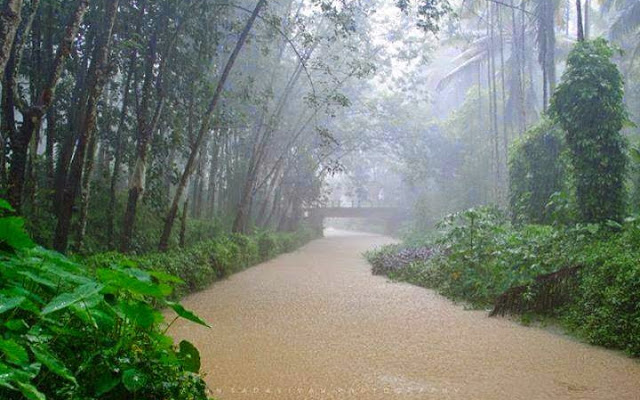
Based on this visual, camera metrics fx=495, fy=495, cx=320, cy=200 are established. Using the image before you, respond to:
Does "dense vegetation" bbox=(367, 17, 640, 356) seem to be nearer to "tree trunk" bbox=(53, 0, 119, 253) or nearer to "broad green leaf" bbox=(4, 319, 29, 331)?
"broad green leaf" bbox=(4, 319, 29, 331)

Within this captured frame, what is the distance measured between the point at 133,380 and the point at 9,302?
17.0 inches

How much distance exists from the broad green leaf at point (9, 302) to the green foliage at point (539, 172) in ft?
28.7

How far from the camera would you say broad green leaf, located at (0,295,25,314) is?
4.72 feet

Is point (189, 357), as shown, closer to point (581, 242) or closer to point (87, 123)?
point (87, 123)

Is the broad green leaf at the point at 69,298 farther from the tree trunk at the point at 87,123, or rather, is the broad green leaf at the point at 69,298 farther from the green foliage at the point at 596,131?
the green foliage at the point at 596,131

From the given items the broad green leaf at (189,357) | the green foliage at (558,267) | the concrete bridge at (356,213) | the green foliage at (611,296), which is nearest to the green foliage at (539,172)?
the green foliage at (558,267)

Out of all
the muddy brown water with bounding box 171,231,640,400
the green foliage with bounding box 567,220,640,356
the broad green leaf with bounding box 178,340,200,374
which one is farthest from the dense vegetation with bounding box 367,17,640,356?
the broad green leaf with bounding box 178,340,200,374

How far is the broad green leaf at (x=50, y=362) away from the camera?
138cm

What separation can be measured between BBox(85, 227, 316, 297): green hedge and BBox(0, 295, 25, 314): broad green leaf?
2057mm

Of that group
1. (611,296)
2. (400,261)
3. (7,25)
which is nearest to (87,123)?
(7,25)

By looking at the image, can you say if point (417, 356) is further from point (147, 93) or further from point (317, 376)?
point (147, 93)

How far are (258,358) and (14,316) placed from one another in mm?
2093

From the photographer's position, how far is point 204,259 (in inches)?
286

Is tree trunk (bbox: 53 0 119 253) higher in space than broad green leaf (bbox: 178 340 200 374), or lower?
higher
